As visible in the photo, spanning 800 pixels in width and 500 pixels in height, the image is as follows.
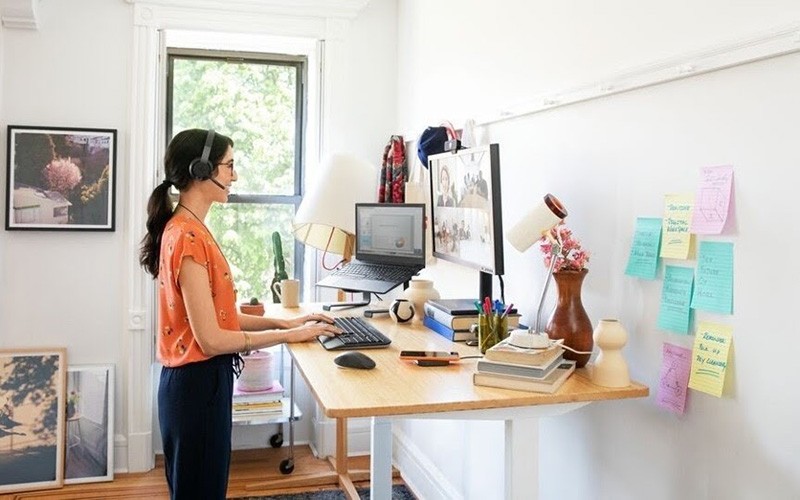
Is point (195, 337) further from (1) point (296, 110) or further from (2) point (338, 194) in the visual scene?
(1) point (296, 110)

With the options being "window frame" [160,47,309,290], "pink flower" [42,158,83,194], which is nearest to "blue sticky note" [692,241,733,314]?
"window frame" [160,47,309,290]

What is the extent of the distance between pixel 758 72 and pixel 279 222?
2.88 meters

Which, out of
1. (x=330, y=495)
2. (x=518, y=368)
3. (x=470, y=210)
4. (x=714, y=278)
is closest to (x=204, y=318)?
(x=518, y=368)

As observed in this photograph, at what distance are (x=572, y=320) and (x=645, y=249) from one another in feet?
0.79

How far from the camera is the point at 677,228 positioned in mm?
1662

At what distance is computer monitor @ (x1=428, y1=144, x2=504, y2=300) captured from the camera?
2.19 metres

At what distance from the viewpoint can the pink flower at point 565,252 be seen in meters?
1.87

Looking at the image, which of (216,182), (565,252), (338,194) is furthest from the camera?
(338,194)

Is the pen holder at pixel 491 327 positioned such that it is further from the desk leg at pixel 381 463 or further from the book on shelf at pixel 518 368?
the desk leg at pixel 381 463

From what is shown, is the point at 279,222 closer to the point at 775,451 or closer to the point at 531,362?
the point at 531,362

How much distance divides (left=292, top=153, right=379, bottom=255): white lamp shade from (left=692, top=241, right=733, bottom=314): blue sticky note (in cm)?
190

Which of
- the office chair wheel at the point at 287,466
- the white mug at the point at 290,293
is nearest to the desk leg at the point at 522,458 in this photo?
the white mug at the point at 290,293

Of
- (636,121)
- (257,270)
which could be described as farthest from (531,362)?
(257,270)

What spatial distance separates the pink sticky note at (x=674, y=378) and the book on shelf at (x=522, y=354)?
23cm
